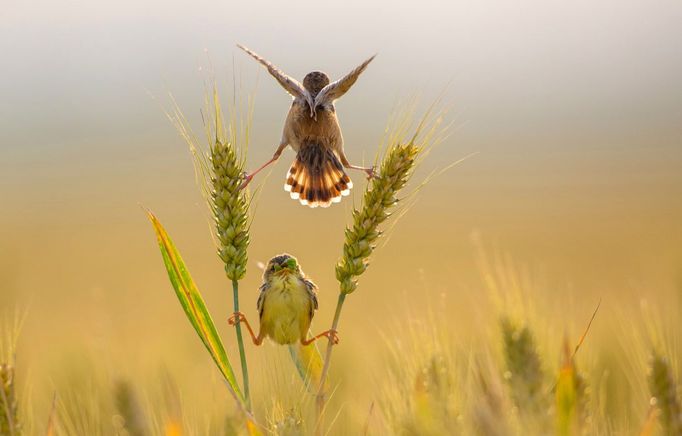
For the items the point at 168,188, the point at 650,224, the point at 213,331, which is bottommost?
the point at 213,331

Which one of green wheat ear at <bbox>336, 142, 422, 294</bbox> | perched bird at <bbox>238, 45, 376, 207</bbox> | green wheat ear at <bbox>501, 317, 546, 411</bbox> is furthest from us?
perched bird at <bbox>238, 45, 376, 207</bbox>

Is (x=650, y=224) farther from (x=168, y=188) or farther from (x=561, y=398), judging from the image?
(x=168, y=188)

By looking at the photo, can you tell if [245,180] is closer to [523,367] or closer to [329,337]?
[329,337]

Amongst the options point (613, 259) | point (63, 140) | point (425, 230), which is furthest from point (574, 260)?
point (63, 140)

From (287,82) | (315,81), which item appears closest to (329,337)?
(287,82)

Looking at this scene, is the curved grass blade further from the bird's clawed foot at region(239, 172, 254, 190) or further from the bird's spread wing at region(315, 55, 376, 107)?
the bird's spread wing at region(315, 55, 376, 107)

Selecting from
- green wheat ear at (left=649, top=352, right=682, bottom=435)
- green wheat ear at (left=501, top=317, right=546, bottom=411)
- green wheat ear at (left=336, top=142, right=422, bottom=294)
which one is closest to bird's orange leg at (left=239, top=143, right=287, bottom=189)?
green wheat ear at (left=336, top=142, right=422, bottom=294)
